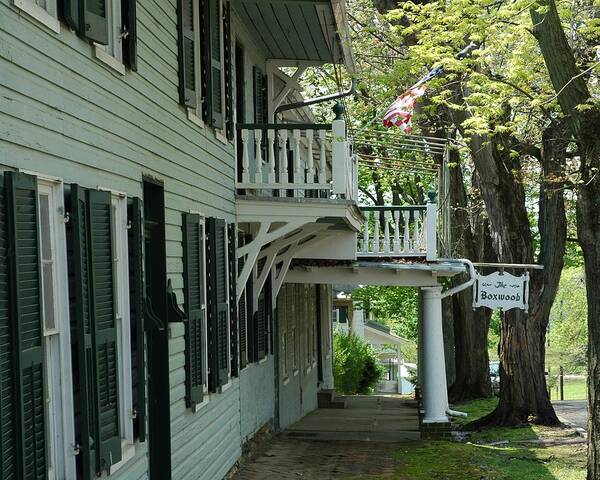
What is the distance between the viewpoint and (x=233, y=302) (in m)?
12.9

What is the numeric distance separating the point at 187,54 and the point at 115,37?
290cm

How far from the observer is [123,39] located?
8000mm

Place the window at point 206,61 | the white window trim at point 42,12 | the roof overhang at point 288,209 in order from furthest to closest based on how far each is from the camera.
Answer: the roof overhang at point 288,209 < the window at point 206,61 < the white window trim at point 42,12

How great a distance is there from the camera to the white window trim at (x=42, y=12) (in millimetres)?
5590

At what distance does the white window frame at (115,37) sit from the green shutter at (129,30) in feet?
0.26

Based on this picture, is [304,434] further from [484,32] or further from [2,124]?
[2,124]

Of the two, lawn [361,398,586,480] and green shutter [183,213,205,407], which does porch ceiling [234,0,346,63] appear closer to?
green shutter [183,213,205,407]

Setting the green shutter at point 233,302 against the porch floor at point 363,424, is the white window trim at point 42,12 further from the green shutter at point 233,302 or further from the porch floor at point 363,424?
the porch floor at point 363,424

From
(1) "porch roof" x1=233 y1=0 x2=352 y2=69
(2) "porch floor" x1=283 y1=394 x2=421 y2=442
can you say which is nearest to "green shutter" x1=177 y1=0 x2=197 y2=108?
(1) "porch roof" x1=233 y1=0 x2=352 y2=69

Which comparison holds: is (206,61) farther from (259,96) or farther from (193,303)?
(259,96)

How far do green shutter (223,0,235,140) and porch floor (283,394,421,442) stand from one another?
7.00 meters

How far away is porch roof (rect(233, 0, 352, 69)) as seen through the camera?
13.2 m

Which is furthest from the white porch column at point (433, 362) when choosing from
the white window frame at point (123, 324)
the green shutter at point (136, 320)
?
the white window frame at point (123, 324)

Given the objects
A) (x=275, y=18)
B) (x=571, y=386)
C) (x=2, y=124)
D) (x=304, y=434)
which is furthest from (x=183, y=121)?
(x=571, y=386)
